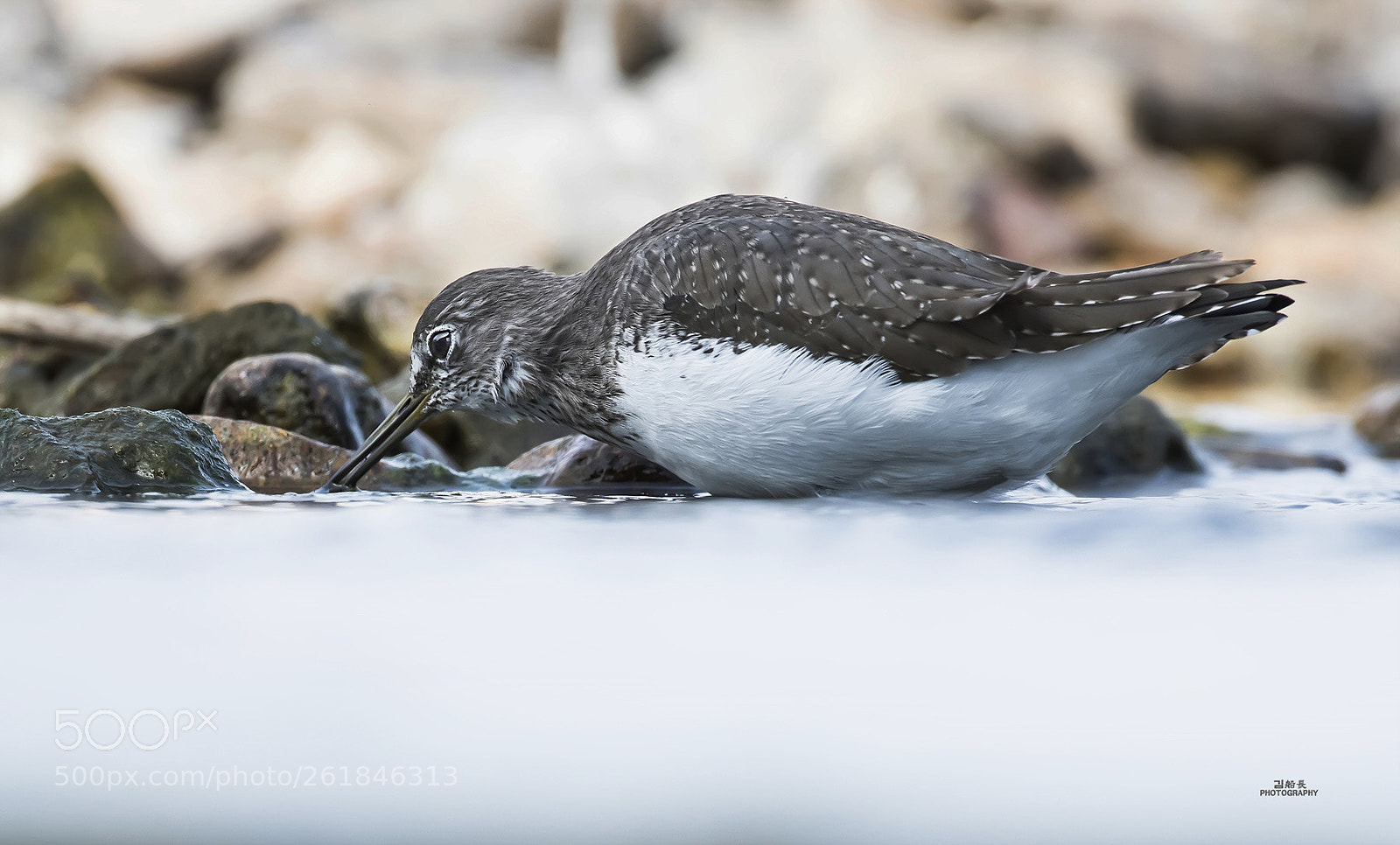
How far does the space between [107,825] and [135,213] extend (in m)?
22.8

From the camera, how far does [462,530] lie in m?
4.72

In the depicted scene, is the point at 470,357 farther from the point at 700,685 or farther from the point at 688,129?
the point at 688,129

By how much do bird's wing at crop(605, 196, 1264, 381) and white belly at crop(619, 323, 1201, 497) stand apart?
0.09 meters

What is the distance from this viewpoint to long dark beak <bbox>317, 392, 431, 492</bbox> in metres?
5.86

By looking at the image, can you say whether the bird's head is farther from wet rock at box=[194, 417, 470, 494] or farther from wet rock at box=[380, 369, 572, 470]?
wet rock at box=[380, 369, 572, 470]

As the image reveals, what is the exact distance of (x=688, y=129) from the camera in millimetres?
24766

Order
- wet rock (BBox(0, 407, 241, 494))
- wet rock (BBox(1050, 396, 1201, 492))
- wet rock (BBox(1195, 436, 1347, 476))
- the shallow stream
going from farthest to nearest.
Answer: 1. wet rock (BBox(1195, 436, 1347, 476))
2. wet rock (BBox(1050, 396, 1201, 492))
3. wet rock (BBox(0, 407, 241, 494))
4. the shallow stream

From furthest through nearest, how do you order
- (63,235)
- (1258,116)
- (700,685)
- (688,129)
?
(1258,116) → (688,129) → (63,235) → (700,685)

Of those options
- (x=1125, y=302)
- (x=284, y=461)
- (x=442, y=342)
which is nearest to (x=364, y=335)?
(x=284, y=461)

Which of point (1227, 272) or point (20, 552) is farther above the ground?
point (1227, 272)

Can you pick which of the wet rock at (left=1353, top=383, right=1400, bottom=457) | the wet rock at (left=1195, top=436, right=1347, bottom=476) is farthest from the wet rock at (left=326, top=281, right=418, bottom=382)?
the wet rock at (left=1353, top=383, right=1400, bottom=457)

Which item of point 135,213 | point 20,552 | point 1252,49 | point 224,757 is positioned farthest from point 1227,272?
point 1252,49

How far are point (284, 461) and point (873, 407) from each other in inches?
110

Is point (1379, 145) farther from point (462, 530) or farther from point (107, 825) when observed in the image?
point (107, 825)
